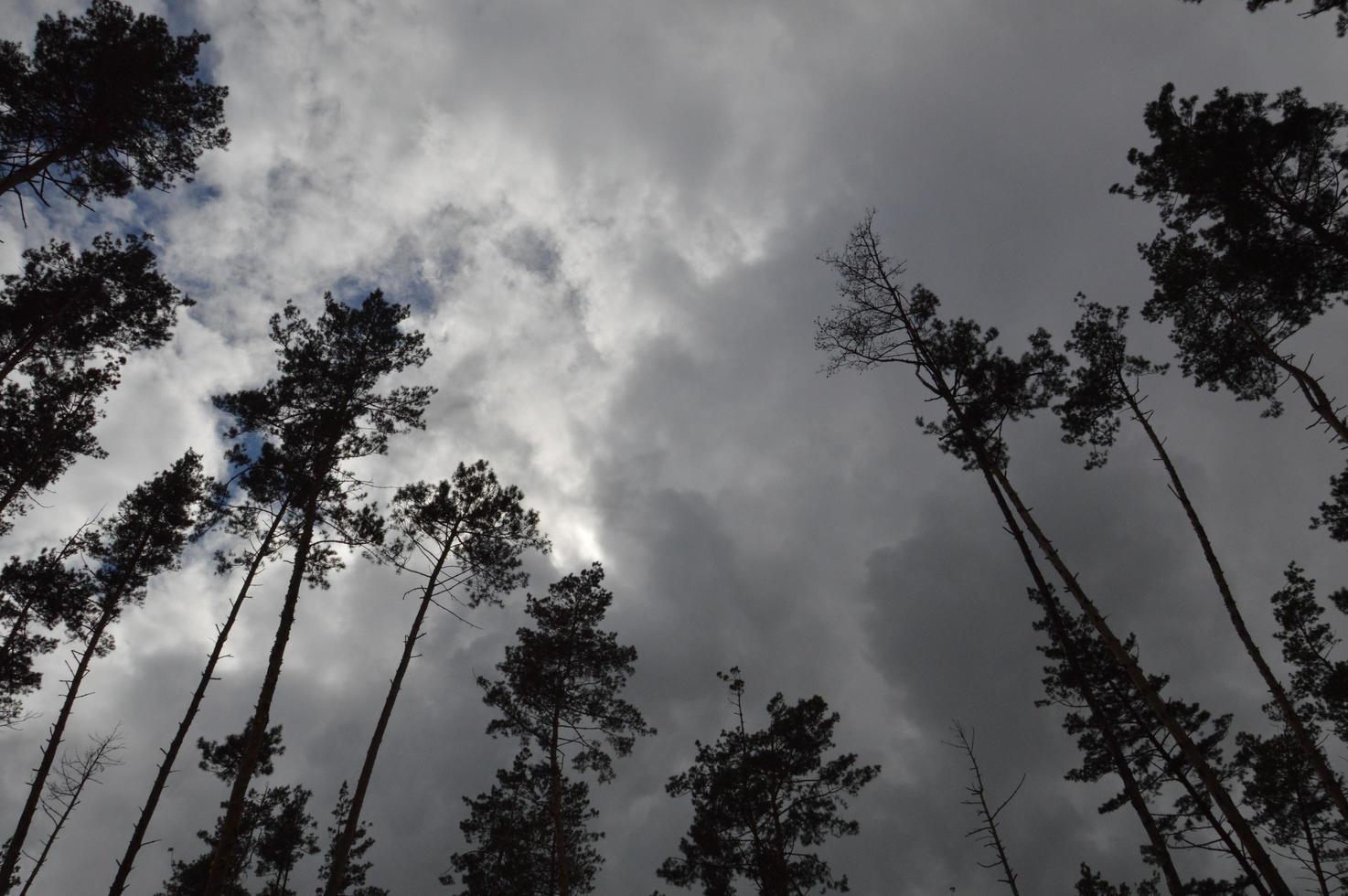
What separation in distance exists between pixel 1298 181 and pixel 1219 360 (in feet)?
13.5

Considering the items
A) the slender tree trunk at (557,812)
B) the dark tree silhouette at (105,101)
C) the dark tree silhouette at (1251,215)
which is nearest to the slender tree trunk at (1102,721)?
the dark tree silhouette at (1251,215)

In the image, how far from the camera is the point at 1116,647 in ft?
30.2

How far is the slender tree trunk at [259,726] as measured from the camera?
8.64 meters

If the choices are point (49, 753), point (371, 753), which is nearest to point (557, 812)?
point (371, 753)

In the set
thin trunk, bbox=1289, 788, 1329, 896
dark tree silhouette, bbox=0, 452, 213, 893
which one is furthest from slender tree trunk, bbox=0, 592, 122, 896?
thin trunk, bbox=1289, 788, 1329, 896

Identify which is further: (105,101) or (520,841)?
(520,841)

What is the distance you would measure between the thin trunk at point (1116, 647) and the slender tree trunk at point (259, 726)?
520 inches

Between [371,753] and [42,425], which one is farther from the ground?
[42,425]

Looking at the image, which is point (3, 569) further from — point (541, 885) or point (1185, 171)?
→ point (1185, 171)

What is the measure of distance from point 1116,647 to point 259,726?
45.4 ft

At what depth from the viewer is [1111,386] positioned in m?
14.8

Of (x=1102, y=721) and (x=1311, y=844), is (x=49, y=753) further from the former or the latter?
(x=1311, y=844)

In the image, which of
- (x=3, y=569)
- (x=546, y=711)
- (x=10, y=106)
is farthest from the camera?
(x=546, y=711)

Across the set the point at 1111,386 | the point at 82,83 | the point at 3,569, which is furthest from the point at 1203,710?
the point at 3,569
